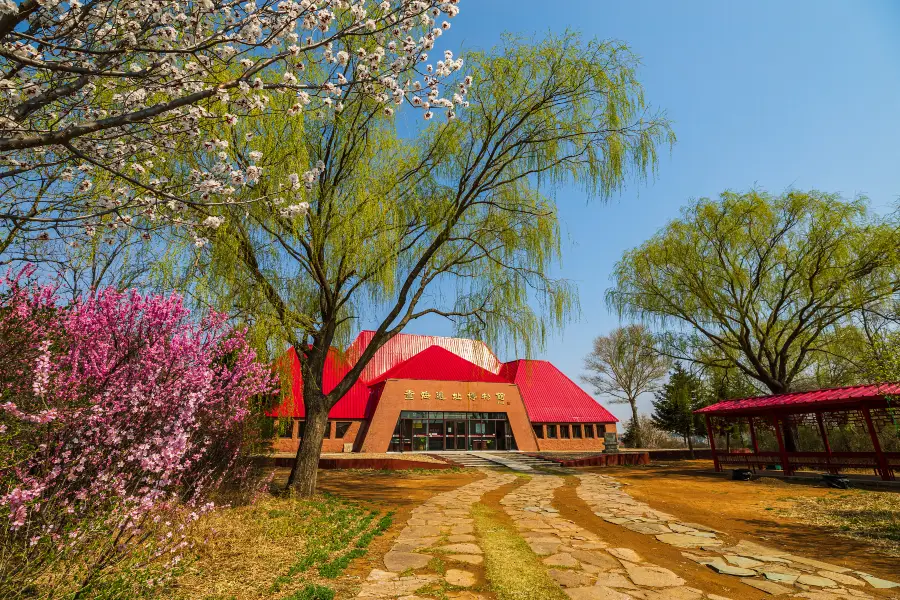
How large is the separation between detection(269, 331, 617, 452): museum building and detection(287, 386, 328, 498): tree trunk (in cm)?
1474

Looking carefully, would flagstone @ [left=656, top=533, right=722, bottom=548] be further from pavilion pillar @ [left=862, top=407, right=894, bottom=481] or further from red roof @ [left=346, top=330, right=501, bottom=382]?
red roof @ [left=346, top=330, right=501, bottom=382]

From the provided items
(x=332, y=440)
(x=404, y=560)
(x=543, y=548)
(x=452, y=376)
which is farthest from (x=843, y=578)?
(x=332, y=440)

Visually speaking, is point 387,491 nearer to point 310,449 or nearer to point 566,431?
point 310,449

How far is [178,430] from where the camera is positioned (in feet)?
13.3

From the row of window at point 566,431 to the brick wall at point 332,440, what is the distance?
39.3 ft

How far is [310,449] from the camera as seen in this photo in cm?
916

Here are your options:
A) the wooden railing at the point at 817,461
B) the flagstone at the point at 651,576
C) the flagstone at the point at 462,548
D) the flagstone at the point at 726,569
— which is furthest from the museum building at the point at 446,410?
the flagstone at the point at 651,576

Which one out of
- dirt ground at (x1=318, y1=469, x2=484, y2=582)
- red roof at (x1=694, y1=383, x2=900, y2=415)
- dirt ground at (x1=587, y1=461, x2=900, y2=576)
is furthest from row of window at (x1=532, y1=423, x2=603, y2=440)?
red roof at (x1=694, y1=383, x2=900, y2=415)

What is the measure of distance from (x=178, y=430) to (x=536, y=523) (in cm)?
571

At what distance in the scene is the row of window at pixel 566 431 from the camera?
98.0 feet

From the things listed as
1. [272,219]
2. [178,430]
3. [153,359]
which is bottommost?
[178,430]

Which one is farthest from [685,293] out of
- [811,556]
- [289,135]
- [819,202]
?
[289,135]

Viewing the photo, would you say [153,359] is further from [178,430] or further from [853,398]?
[853,398]

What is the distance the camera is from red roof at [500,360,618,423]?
99.9 ft
